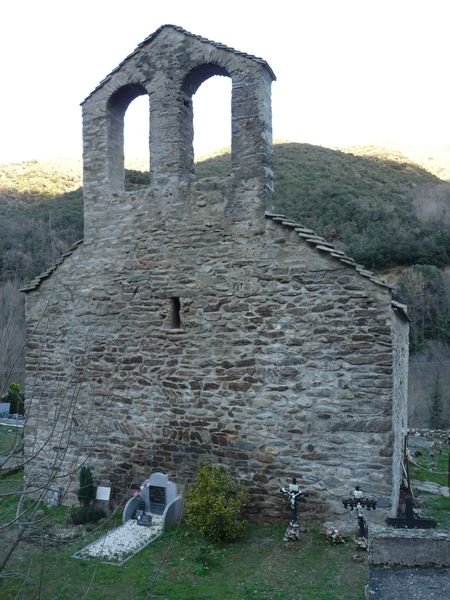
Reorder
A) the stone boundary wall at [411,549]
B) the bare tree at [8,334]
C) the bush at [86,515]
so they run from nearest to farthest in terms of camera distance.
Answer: the stone boundary wall at [411,549] → the bare tree at [8,334] → the bush at [86,515]

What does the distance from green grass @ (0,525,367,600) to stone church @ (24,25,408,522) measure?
736 millimetres

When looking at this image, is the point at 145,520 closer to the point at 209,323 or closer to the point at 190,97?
the point at 209,323

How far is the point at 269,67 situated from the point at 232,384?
4965mm

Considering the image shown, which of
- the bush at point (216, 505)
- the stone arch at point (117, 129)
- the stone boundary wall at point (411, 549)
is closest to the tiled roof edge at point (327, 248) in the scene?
the stone arch at point (117, 129)

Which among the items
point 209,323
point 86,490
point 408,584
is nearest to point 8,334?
point 209,323

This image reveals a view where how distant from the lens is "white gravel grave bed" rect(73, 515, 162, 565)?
7.18 m

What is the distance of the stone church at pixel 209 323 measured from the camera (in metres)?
7.45

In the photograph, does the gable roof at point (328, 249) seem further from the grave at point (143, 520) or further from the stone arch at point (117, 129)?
the grave at point (143, 520)

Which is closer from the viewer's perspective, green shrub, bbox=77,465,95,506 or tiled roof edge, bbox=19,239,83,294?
green shrub, bbox=77,465,95,506

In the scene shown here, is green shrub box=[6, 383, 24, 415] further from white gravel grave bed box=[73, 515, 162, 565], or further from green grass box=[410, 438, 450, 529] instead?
green grass box=[410, 438, 450, 529]

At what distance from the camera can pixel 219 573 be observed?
259 inches

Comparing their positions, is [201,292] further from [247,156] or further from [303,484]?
[303,484]

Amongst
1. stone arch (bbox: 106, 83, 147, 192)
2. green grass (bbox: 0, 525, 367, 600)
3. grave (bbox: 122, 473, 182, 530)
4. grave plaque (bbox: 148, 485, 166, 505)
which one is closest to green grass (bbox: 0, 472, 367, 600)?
green grass (bbox: 0, 525, 367, 600)

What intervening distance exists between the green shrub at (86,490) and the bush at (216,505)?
213 centimetres
